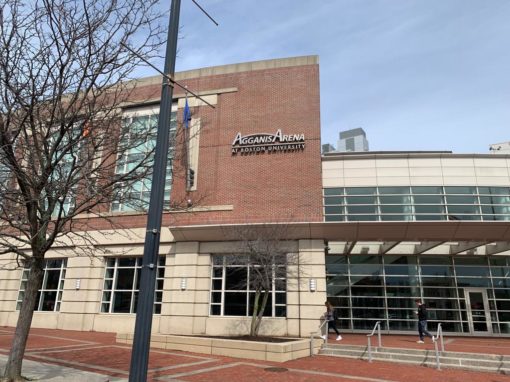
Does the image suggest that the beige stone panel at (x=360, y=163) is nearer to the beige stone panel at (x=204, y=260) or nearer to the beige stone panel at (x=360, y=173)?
the beige stone panel at (x=360, y=173)

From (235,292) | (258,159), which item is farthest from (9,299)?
(258,159)

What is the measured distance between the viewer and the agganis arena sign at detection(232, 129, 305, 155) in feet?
69.3

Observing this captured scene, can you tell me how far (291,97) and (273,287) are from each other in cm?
1008

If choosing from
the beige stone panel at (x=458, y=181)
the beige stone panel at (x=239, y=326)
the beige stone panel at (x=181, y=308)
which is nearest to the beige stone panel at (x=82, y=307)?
the beige stone panel at (x=181, y=308)

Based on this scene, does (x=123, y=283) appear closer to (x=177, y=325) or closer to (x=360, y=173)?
(x=177, y=325)

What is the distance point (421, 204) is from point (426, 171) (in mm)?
1991

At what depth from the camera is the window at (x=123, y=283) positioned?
21797 mm

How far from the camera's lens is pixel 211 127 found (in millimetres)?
23016

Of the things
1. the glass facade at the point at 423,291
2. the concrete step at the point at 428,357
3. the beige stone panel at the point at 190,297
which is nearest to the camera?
the concrete step at the point at 428,357

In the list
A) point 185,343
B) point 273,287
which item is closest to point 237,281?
point 273,287

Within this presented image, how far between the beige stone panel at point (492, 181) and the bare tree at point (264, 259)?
39.6ft

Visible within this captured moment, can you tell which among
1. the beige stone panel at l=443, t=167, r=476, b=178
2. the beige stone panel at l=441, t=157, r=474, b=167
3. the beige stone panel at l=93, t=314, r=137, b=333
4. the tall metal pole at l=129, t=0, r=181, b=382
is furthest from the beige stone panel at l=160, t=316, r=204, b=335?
the beige stone panel at l=441, t=157, r=474, b=167

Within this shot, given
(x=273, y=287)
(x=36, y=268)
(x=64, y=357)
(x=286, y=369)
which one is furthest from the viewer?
(x=273, y=287)

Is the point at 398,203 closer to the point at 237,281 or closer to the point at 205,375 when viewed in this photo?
the point at 237,281
